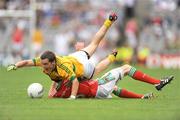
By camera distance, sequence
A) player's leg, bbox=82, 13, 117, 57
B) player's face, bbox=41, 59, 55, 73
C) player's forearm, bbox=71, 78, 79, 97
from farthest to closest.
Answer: player's leg, bbox=82, 13, 117, 57
player's forearm, bbox=71, 78, 79, 97
player's face, bbox=41, 59, 55, 73

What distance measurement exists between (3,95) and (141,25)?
22.1m

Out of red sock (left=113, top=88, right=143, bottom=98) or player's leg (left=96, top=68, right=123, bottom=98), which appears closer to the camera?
player's leg (left=96, top=68, right=123, bottom=98)

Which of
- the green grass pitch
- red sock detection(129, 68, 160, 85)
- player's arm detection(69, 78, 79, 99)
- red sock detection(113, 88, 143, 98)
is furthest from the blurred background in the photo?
player's arm detection(69, 78, 79, 99)

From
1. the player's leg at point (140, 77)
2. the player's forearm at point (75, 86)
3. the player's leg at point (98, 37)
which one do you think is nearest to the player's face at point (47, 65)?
the player's forearm at point (75, 86)

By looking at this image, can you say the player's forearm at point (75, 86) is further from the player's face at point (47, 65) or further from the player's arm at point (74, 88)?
the player's face at point (47, 65)

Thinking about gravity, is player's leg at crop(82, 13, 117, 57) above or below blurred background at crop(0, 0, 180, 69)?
above

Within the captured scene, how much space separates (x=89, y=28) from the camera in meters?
38.8

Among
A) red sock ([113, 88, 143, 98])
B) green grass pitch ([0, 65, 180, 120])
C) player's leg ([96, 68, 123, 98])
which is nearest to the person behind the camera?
green grass pitch ([0, 65, 180, 120])

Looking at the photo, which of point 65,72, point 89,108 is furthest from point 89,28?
point 89,108

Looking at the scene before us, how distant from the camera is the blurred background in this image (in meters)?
37.5

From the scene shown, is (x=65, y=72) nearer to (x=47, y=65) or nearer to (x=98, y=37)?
(x=47, y=65)

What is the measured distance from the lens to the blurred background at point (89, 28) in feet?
123

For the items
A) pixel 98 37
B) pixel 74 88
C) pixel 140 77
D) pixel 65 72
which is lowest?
pixel 74 88

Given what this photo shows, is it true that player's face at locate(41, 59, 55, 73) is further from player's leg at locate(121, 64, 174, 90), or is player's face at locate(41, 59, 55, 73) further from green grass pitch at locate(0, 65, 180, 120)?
player's leg at locate(121, 64, 174, 90)
